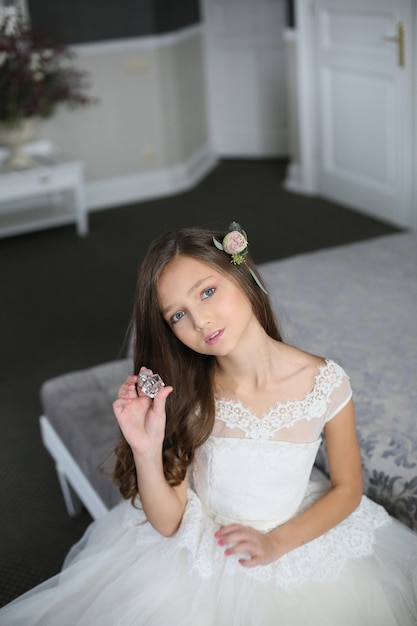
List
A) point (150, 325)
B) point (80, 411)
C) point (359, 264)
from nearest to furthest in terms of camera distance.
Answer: point (150, 325)
point (80, 411)
point (359, 264)

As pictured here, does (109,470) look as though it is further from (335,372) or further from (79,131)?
(79,131)

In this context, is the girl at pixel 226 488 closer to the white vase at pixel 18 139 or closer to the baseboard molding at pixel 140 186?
the white vase at pixel 18 139

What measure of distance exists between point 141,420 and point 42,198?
4.44 meters

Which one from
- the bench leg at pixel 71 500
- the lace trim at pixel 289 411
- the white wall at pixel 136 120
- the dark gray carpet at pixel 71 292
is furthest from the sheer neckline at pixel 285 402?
the white wall at pixel 136 120

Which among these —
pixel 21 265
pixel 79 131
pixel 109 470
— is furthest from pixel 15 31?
pixel 109 470

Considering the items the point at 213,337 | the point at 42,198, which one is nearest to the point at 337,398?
the point at 213,337

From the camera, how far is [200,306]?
1.62 metres

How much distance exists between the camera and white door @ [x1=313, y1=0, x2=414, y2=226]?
194 inches

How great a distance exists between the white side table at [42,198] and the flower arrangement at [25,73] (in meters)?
0.35

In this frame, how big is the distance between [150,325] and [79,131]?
4581 millimetres

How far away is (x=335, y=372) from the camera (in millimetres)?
1740

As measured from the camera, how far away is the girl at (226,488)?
5.21ft

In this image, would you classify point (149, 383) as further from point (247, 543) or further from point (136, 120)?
point (136, 120)

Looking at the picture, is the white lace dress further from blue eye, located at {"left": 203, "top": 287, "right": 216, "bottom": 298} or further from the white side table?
the white side table
